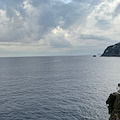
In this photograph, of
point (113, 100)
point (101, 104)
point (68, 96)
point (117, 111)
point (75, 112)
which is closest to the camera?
point (117, 111)

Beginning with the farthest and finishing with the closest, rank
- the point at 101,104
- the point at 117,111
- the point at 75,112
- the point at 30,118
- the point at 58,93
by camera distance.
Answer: the point at 58,93 < the point at 101,104 < the point at 75,112 < the point at 30,118 < the point at 117,111

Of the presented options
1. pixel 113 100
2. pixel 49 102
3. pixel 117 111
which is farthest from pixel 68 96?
pixel 117 111

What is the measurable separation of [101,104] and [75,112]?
12.9 m

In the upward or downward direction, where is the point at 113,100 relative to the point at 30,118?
upward

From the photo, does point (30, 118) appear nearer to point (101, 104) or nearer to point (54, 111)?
point (54, 111)

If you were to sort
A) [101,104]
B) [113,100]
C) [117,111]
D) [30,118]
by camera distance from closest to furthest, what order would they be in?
[117,111], [113,100], [30,118], [101,104]

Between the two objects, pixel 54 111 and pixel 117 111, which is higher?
pixel 117 111

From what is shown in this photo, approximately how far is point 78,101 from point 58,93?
13.5 m

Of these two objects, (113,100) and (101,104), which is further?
(101,104)

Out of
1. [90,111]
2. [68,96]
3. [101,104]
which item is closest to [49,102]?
[68,96]

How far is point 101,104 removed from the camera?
5284cm

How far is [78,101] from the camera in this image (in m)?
55.6

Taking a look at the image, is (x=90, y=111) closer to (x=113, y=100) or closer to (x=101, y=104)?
(x=101, y=104)

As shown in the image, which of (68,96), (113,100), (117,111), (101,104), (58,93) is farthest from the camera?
(58,93)
